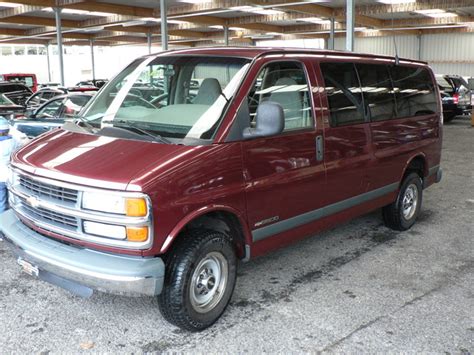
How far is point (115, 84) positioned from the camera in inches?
175

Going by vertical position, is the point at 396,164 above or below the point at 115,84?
below

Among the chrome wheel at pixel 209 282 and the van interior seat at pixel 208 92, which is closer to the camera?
the chrome wheel at pixel 209 282

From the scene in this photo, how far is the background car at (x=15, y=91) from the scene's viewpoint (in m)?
17.3

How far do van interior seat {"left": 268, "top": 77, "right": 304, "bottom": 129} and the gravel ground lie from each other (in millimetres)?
1443

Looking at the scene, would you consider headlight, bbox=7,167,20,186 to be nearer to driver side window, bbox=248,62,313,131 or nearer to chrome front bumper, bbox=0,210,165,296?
chrome front bumper, bbox=0,210,165,296

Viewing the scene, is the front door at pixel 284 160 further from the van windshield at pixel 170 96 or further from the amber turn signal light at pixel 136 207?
the amber turn signal light at pixel 136 207

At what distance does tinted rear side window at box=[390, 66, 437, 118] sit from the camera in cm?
557

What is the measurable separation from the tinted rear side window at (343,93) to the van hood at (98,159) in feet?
5.41

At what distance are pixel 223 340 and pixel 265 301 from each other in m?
0.69

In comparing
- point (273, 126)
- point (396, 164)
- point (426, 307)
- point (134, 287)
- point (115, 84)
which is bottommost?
point (426, 307)

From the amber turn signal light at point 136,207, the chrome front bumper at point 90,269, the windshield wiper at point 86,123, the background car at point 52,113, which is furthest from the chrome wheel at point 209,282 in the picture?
the background car at point 52,113

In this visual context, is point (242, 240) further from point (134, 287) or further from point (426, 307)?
point (426, 307)

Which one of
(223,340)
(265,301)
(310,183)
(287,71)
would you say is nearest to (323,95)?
(287,71)

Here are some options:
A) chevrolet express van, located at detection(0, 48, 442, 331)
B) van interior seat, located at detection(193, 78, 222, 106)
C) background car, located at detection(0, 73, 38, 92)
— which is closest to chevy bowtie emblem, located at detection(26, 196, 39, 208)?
chevrolet express van, located at detection(0, 48, 442, 331)
